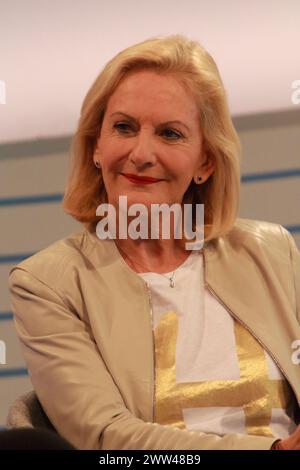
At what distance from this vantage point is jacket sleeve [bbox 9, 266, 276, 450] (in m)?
1.98

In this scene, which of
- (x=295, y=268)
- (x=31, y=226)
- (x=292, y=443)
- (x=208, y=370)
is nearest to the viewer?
(x=292, y=443)

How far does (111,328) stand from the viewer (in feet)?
7.16

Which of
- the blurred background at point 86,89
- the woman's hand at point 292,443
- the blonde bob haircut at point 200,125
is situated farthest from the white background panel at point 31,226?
the woman's hand at point 292,443

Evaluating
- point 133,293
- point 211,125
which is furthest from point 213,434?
point 211,125

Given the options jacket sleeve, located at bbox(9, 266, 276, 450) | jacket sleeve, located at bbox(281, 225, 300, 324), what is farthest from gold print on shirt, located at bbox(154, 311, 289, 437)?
jacket sleeve, located at bbox(281, 225, 300, 324)

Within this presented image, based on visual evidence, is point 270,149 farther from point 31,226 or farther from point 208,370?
point 208,370

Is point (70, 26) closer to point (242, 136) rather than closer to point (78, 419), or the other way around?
point (242, 136)

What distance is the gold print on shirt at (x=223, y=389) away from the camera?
83.9 inches

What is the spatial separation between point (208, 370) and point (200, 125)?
600 millimetres

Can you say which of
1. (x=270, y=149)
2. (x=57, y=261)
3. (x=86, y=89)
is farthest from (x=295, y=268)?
(x=86, y=89)

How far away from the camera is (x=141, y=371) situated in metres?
2.14

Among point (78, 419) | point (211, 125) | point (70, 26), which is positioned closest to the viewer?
point (78, 419)

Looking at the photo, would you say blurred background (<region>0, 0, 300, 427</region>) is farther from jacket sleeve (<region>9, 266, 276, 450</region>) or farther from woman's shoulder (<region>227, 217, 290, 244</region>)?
jacket sleeve (<region>9, 266, 276, 450</region>)

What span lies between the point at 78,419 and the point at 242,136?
50.9 inches
